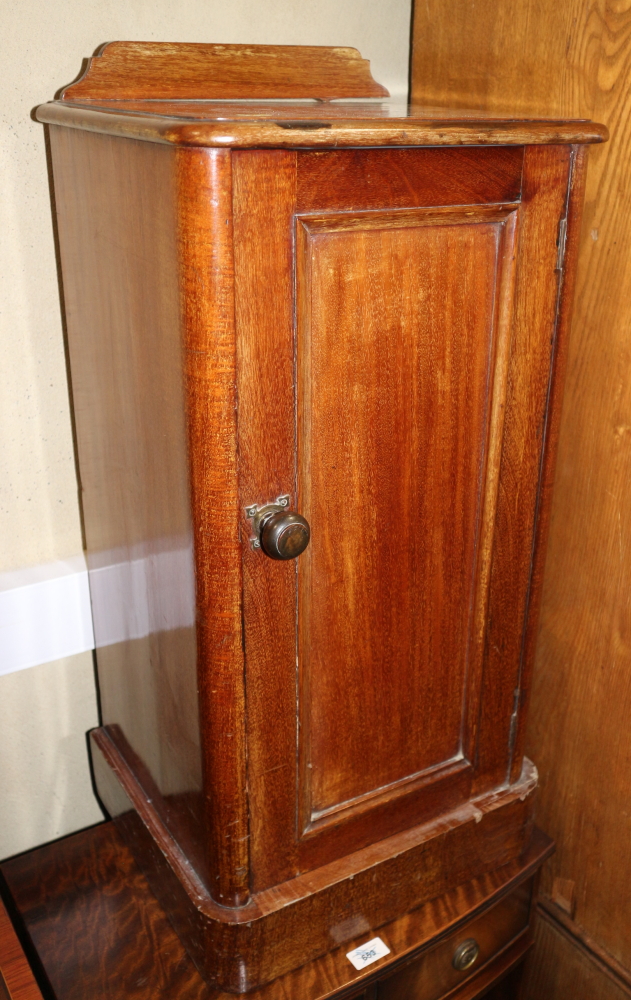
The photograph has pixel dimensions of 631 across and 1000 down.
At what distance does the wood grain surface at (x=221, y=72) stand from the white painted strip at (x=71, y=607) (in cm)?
59

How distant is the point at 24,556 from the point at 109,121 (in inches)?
28.7

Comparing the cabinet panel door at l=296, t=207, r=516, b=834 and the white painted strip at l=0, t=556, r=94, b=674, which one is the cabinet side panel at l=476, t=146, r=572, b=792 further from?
the white painted strip at l=0, t=556, r=94, b=674

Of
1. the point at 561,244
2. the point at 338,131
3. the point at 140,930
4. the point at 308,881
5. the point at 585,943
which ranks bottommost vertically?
the point at 585,943

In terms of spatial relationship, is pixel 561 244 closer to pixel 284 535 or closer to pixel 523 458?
pixel 523 458

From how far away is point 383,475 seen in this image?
0.94m

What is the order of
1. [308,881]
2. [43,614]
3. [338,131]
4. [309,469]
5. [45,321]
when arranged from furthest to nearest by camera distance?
[43,614] < [45,321] < [308,881] < [309,469] < [338,131]

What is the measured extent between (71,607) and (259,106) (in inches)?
31.4

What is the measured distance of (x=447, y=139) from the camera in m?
0.83

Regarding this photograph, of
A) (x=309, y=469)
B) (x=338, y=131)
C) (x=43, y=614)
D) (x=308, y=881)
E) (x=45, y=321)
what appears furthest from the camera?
(x=43, y=614)

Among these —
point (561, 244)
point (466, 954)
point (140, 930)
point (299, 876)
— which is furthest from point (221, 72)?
point (466, 954)

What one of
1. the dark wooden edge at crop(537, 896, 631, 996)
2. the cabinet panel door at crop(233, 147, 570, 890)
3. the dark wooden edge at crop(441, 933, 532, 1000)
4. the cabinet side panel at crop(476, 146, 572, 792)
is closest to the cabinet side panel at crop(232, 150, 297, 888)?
the cabinet panel door at crop(233, 147, 570, 890)

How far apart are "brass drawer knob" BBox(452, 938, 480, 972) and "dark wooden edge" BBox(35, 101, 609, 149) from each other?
1056 mm

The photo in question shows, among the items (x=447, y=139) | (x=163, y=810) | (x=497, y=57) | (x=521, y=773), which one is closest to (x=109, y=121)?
(x=447, y=139)

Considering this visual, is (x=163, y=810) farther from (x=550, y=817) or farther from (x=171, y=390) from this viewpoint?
(x=550, y=817)
